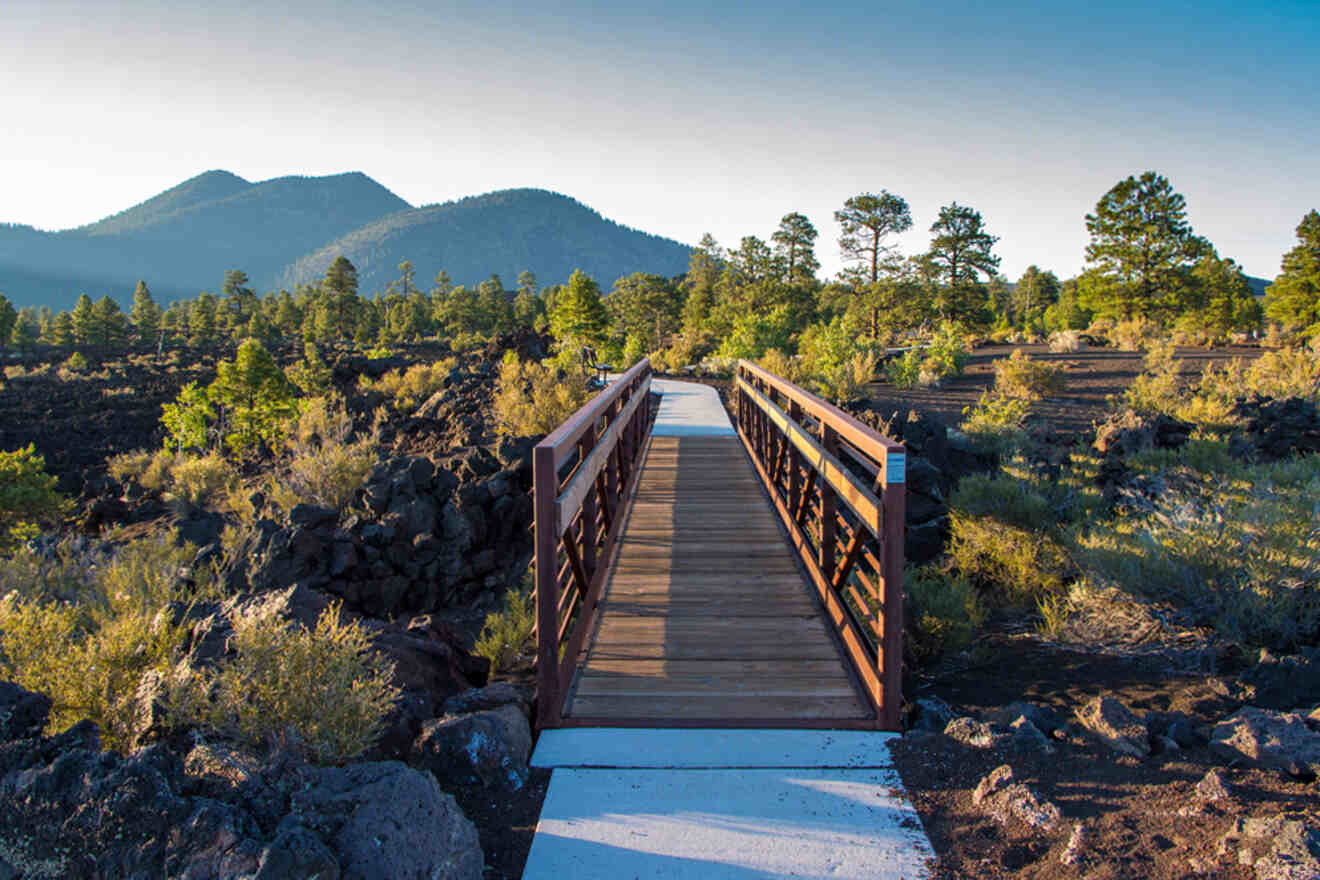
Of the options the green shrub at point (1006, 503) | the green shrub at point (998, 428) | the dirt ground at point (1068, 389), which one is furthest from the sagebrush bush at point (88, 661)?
the dirt ground at point (1068, 389)

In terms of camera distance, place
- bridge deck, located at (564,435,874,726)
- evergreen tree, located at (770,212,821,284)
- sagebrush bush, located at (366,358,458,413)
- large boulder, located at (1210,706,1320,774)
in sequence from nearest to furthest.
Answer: large boulder, located at (1210,706,1320,774), bridge deck, located at (564,435,874,726), sagebrush bush, located at (366,358,458,413), evergreen tree, located at (770,212,821,284)

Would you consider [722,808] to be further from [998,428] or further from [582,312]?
[582,312]

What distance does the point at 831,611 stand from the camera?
395 centimetres

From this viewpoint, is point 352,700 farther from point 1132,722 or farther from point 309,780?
point 1132,722

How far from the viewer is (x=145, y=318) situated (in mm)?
57750

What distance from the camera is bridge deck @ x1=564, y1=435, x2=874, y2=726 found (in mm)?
3129

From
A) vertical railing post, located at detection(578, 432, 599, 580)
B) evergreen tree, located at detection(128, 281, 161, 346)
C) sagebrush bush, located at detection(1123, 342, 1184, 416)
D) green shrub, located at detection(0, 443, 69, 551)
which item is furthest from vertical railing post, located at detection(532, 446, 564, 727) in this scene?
evergreen tree, located at detection(128, 281, 161, 346)

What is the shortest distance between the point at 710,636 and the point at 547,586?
118 centimetres

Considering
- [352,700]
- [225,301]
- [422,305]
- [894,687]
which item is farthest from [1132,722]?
[225,301]

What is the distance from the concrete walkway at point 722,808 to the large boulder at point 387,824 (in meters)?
0.30

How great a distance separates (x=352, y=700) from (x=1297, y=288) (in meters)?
45.7

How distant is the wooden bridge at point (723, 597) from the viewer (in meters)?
3.00

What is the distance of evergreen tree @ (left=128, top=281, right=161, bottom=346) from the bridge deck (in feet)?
217

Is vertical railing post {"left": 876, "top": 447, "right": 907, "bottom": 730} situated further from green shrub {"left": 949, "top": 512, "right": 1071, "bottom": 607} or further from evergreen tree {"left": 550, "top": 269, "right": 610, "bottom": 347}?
evergreen tree {"left": 550, "top": 269, "right": 610, "bottom": 347}
